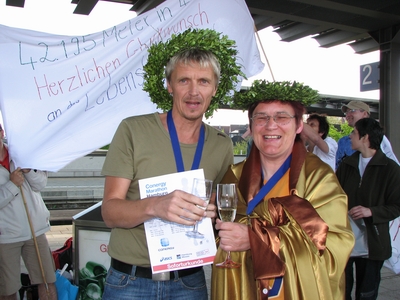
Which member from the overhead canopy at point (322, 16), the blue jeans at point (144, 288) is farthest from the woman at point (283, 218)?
the overhead canopy at point (322, 16)

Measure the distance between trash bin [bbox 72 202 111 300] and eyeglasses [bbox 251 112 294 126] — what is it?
2.12 m

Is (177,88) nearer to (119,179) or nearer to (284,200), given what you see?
(119,179)

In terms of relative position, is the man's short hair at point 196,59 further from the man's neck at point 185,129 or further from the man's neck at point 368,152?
the man's neck at point 368,152

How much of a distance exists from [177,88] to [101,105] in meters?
1.52

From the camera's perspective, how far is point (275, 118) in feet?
7.75

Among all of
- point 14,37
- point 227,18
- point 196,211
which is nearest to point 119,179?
point 196,211

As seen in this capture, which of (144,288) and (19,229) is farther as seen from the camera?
(19,229)

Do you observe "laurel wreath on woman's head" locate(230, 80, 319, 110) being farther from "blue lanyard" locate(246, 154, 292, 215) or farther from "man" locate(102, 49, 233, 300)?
"blue lanyard" locate(246, 154, 292, 215)

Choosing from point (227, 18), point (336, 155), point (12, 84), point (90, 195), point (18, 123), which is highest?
point (227, 18)

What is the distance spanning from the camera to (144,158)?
2.16 m

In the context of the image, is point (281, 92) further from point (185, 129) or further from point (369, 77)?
point (369, 77)

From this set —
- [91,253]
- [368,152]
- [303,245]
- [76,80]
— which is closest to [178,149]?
[303,245]

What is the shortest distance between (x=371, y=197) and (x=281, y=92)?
2.25m

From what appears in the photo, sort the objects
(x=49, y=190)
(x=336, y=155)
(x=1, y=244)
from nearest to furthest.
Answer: (x=1, y=244) < (x=336, y=155) < (x=49, y=190)
